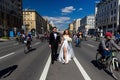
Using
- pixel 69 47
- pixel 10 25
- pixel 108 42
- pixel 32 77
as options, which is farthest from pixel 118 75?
pixel 10 25

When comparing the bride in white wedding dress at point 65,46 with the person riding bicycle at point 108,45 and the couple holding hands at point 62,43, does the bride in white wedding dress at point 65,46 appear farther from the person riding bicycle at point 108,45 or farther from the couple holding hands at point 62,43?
the person riding bicycle at point 108,45

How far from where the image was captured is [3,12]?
240 ft

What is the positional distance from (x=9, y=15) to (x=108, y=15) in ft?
135

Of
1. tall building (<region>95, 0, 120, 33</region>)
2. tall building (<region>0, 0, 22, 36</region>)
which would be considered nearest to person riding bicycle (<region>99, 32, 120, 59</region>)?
tall building (<region>0, 0, 22, 36</region>)

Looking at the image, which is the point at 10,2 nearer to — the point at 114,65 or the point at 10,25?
the point at 10,25

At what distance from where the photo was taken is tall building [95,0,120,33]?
74.1 metres

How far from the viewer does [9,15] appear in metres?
81.7

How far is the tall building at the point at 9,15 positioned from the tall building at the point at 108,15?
37071 millimetres

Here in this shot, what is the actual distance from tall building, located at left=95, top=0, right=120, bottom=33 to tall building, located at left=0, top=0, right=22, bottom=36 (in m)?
37.1

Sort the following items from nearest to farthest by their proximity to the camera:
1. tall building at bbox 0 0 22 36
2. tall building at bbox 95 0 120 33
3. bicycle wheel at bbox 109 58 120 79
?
bicycle wheel at bbox 109 58 120 79, tall building at bbox 0 0 22 36, tall building at bbox 95 0 120 33

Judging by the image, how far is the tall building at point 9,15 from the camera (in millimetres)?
71869

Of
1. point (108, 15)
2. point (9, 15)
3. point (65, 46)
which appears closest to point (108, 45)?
point (65, 46)

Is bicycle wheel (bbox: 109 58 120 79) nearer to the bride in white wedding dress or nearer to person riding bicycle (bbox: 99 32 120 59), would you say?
person riding bicycle (bbox: 99 32 120 59)

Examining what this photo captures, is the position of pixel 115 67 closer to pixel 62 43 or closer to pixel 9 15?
pixel 62 43
